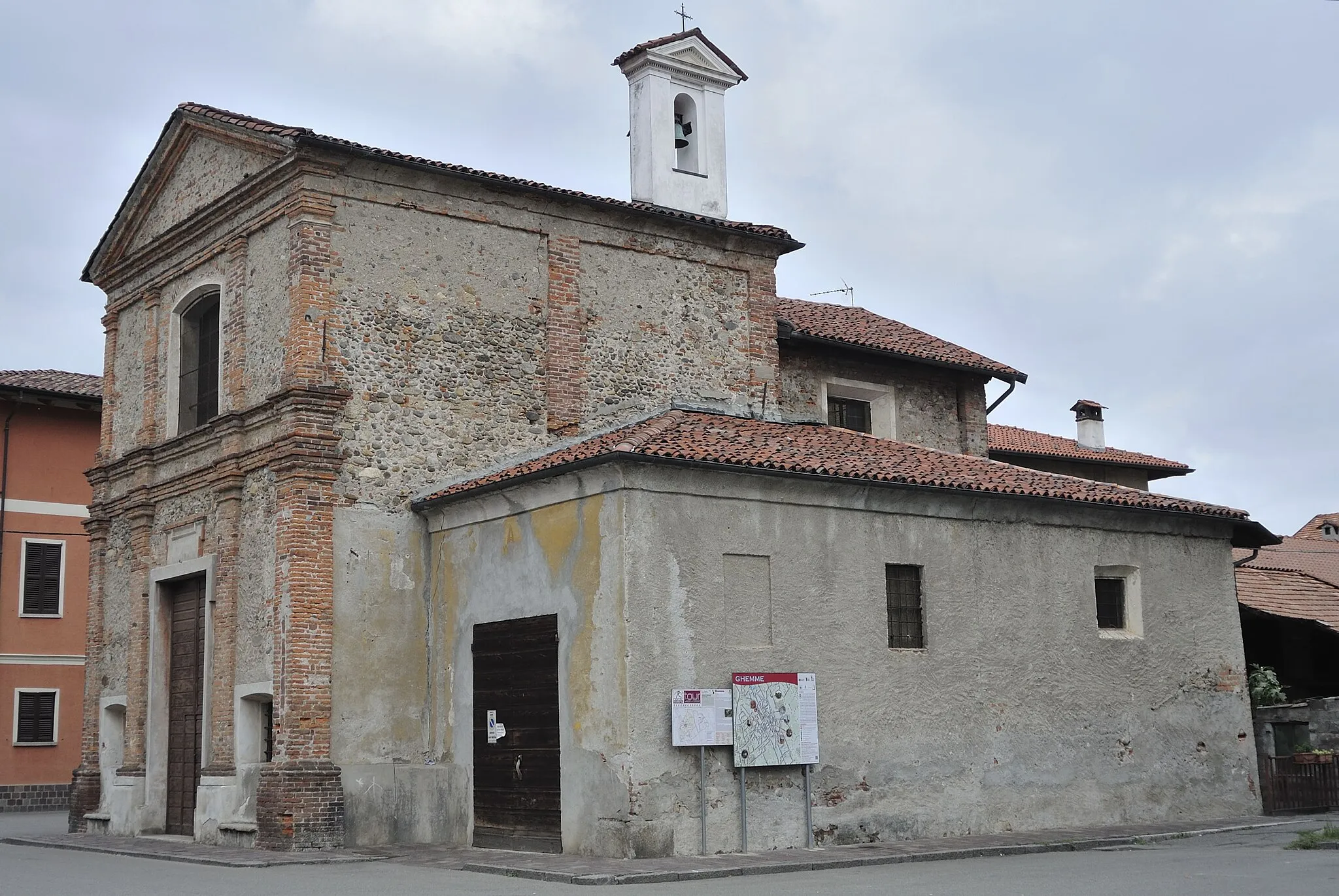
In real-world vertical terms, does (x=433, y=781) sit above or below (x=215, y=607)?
below

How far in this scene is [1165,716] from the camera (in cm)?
1803

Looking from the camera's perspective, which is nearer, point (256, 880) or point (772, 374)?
point (256, 880)

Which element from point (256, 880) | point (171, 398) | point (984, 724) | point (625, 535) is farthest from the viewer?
point (171, 398)

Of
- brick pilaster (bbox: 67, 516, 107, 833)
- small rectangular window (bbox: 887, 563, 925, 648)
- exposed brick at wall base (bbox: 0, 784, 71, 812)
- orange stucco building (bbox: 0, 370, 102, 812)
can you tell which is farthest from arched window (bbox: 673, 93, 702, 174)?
exposed brick at wall base (bbox: 0, 784, 71, 812)

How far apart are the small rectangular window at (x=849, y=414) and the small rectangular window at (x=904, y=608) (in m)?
6.22

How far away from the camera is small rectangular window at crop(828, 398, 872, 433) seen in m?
22.5

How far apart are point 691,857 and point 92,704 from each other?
11125 mm

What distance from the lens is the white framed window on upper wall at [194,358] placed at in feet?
64.0

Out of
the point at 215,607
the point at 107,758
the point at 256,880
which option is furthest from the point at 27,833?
the point at 256,880

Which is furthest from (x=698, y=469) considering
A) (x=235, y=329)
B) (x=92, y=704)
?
A: (x=92, y=704)

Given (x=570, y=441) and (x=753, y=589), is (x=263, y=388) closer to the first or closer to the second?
(x=570, y=441)

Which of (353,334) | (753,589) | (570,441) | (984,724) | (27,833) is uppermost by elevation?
(353,334)

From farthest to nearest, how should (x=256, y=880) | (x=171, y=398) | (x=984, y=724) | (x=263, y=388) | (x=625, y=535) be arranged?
(x=171, y=398), (x=263, y=388), (x=984, y=724), (x=625, y=535), (x=256, y=880)

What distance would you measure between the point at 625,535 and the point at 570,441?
4.21 metres
